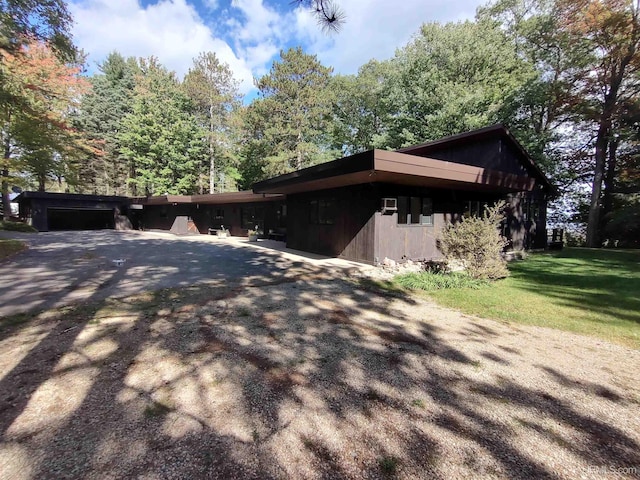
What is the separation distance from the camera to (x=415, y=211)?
8.26m

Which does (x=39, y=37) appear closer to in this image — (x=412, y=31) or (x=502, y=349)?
(x=502, y=349)

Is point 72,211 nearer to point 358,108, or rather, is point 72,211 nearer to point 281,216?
point 281,216

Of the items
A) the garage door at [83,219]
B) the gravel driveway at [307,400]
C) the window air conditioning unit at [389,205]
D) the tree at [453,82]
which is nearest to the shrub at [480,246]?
the window air conditioning unit at [389,205]

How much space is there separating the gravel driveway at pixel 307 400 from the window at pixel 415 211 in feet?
15.1

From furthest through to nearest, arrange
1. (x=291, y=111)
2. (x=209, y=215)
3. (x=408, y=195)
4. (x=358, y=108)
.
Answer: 1. (x=358, y=108)
2. (x=291, y=111)
3. (x=209, y=215)
4. (x=408, y=195)

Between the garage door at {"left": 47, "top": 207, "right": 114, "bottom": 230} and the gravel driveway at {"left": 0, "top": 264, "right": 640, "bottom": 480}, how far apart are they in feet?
75.0

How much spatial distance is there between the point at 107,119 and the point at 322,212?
28.8m

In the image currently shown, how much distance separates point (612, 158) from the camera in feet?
51.1

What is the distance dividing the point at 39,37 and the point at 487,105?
19126 millimetres

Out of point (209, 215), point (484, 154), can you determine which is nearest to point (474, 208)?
point (484, 154)

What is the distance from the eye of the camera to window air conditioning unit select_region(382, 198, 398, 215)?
7.46 meters

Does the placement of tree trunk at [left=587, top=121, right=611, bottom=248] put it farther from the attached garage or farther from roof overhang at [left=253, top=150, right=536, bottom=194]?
the attached garage

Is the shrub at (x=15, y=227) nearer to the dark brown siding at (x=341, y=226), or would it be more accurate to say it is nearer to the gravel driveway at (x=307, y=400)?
the dark brown siding at (x=341, y=226)

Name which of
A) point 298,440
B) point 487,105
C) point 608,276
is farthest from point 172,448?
point 487,105
